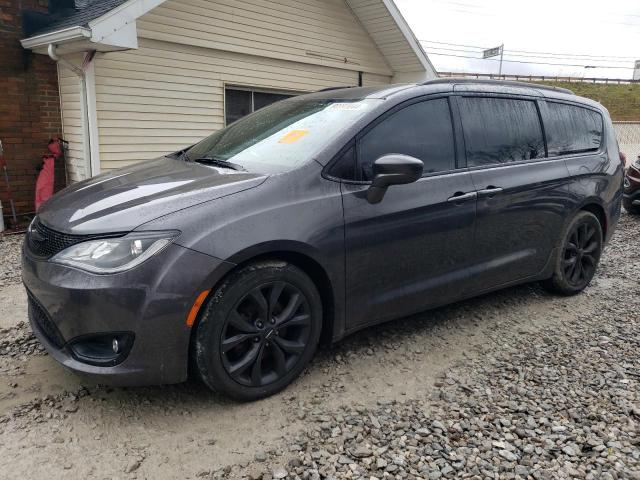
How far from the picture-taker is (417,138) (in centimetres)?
341

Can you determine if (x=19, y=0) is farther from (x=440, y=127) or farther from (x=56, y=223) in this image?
(x=440, y=127)

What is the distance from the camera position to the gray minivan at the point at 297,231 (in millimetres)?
2461

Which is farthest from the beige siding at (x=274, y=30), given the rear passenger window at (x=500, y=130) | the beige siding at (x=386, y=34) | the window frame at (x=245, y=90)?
the rear passenger window at (x=500, y=130)

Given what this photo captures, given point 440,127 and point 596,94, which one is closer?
point 440,127

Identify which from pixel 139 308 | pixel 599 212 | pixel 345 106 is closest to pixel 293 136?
pixel 345 106

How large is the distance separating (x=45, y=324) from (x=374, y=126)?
7.15ft

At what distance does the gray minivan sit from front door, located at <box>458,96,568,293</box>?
0.01 m

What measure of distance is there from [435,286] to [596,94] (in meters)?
39.5

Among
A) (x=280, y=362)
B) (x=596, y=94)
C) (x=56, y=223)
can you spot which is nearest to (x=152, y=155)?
(x=56, y=223)

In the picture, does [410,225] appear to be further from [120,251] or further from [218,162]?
[120,251]

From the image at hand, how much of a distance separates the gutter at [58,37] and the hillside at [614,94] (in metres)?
33.5

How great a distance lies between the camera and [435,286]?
11.4 feet

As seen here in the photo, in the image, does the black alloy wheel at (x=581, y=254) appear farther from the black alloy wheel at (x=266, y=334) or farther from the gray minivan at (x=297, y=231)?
the black alloy wheel at (x=266, y=334)

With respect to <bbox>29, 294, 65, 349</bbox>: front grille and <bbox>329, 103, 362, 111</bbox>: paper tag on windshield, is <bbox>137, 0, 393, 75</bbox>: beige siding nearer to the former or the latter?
<bbox>329, 103, 362, 111</bbox>: paper tag on windshield
